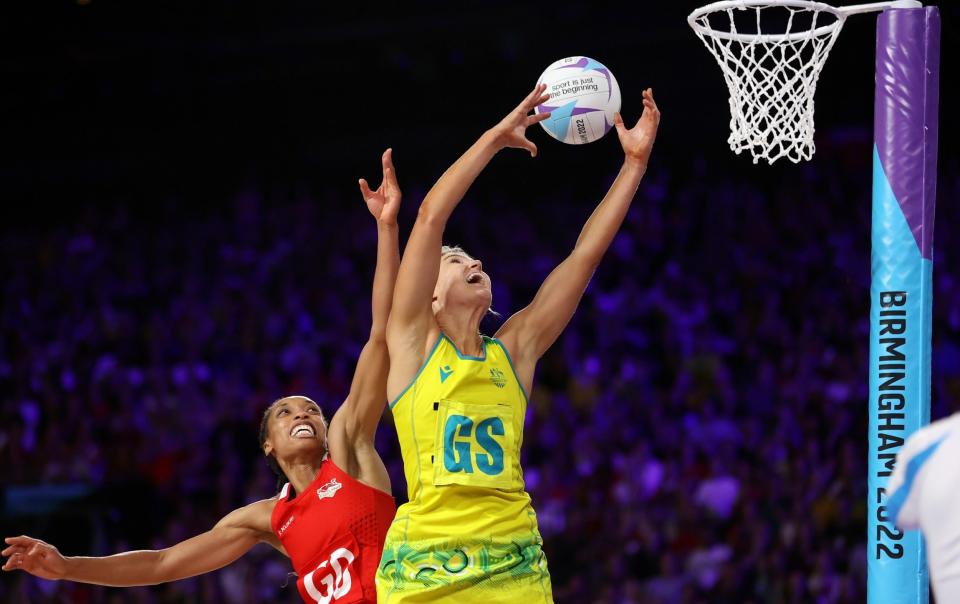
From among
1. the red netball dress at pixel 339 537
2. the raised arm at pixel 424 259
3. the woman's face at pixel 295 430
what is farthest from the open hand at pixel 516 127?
the woman's face at pixel 295 430

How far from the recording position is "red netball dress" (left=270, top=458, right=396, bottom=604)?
4.89 m

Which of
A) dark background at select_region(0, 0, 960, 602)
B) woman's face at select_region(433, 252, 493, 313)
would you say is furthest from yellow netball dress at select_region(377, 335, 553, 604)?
dark background at select_region(0, 0, 960, 602)

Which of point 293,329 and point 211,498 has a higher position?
point 293,329

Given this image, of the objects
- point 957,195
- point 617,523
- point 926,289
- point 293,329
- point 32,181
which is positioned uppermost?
point 32,181

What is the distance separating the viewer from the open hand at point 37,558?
504 centimetres

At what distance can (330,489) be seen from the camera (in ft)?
16.5

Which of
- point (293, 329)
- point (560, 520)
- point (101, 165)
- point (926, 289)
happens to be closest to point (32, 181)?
point (101, 165)

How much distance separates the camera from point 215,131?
15844 millimetres

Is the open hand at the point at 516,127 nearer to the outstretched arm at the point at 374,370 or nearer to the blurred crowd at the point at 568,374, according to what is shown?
the outstretched arm at the point at 374,370

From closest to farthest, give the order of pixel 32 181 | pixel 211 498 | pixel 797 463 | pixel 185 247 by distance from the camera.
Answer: pixel 797 463, pixel 211 498, pixel 185 247, pixel 32 181

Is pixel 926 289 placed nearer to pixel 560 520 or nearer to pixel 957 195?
pixel 560 520

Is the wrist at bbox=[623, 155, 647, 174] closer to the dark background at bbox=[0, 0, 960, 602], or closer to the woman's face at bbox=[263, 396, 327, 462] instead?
the woman's face at bbox=[263, 396, 327, 462]

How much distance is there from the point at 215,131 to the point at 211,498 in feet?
A: 21.8

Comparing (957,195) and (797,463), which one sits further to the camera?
(957,195)
